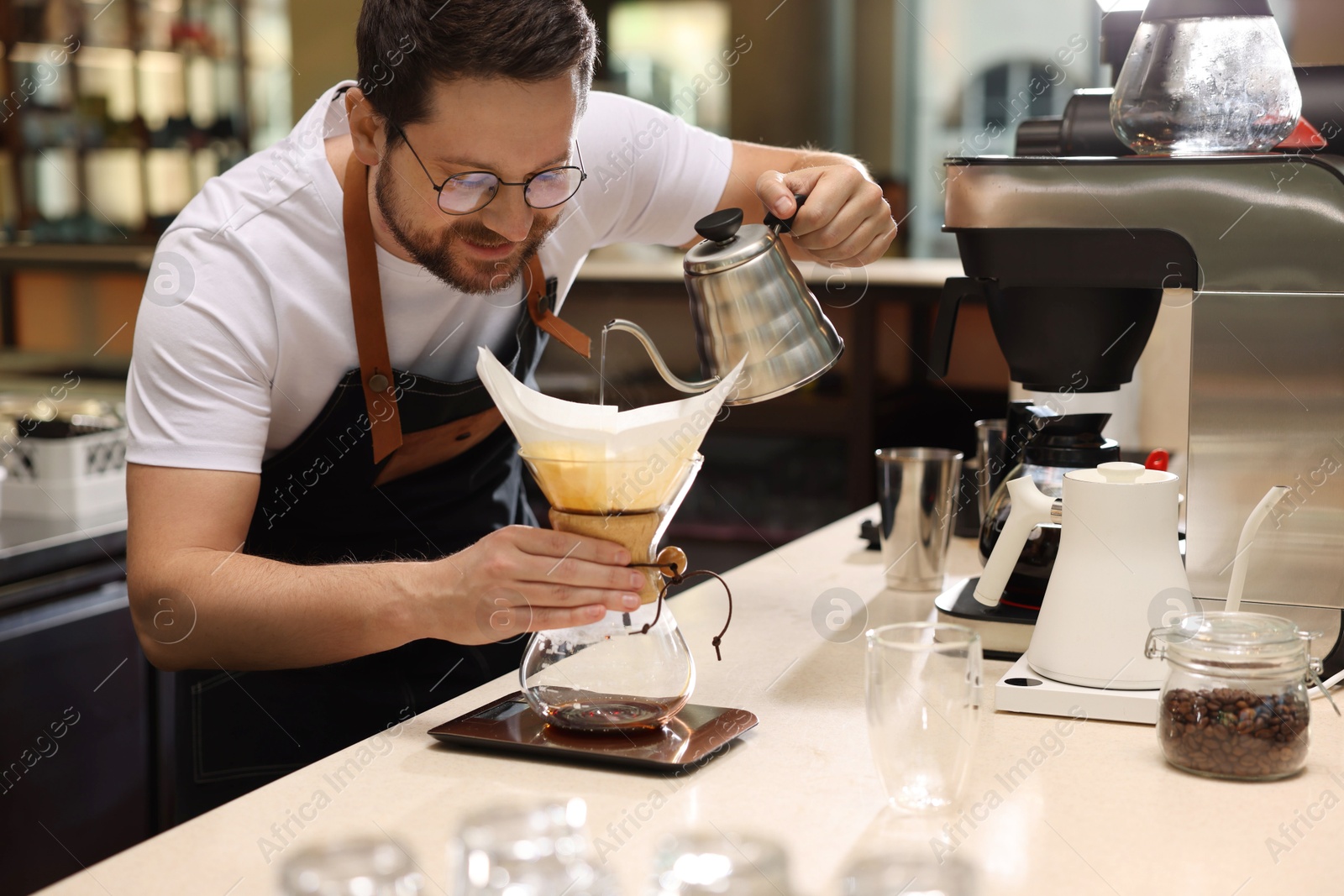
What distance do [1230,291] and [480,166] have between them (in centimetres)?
80

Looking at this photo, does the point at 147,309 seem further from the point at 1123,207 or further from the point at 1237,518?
the point at 1237,518

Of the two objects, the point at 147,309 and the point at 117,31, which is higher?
the point at 117,31

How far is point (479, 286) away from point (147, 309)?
1.22 feet

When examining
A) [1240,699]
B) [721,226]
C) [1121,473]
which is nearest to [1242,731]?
[1240,699]

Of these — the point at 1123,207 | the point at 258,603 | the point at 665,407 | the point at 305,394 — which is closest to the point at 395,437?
the point at 305,394

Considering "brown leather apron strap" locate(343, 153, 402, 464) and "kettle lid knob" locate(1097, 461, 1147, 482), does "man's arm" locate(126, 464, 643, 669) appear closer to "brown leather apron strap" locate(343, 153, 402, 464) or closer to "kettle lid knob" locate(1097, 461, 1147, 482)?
"brown leather apron strap" locate(343, 153, 402, 464)

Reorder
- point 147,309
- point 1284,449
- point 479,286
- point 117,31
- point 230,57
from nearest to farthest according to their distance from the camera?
point 1284,449 → point 147,309 → point 479,286 → point 117,31 → point 230,57

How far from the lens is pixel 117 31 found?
4.65 metres

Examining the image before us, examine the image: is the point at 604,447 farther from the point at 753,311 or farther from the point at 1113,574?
the point at 1113,574

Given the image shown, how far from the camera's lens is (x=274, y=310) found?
4.91 feet

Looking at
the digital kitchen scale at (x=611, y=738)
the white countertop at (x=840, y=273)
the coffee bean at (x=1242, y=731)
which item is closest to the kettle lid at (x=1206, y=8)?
the coffee bean at (x=1242, y=731)

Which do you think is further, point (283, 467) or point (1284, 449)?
point (283, 467)

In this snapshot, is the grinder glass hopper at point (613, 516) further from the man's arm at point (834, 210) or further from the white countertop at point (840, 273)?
the white countertop at point (840, 273)

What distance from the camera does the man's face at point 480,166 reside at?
1.36m
